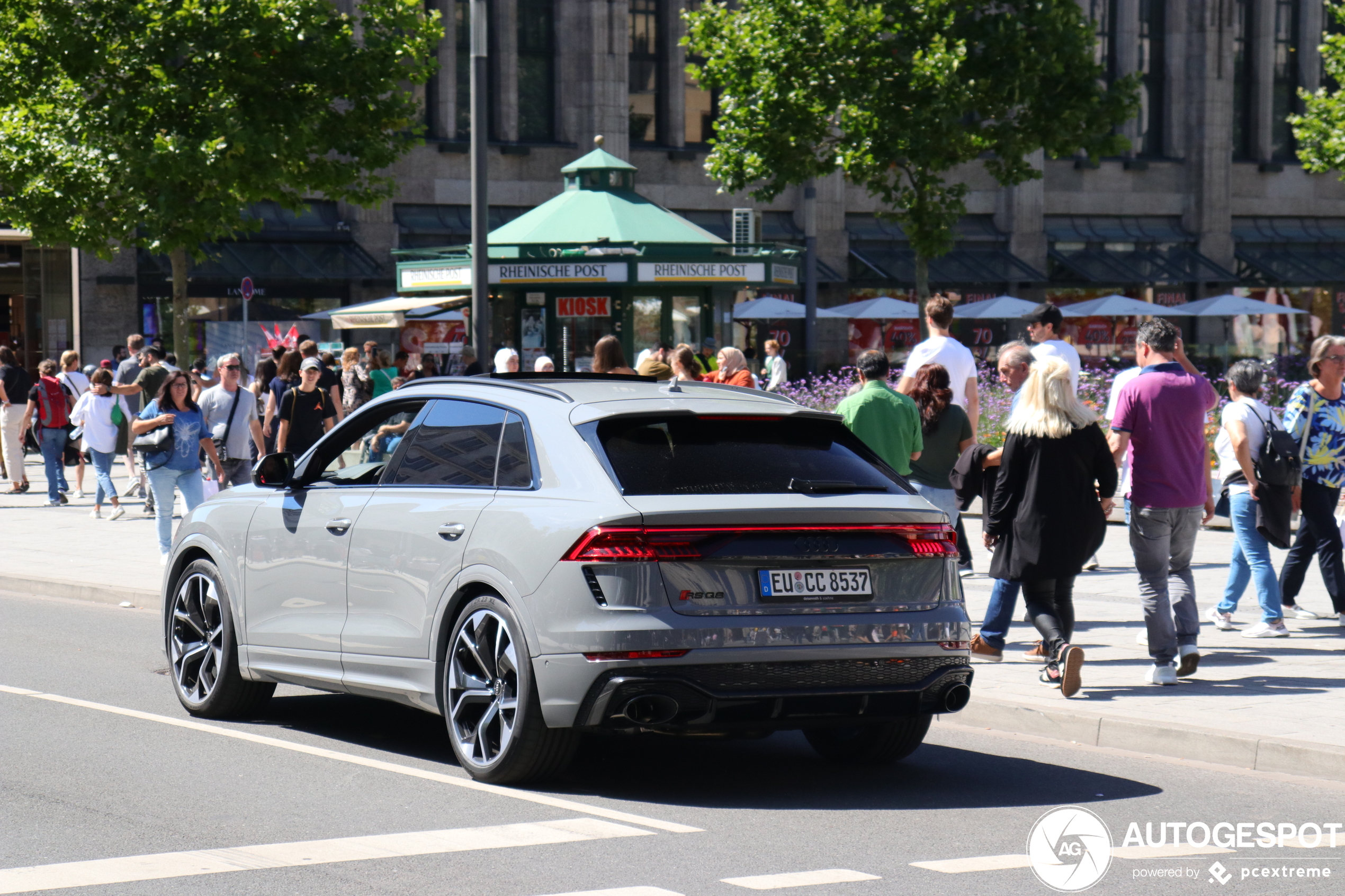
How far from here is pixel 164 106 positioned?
Result: 22656 mm

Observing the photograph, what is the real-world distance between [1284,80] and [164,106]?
37512 millimetres

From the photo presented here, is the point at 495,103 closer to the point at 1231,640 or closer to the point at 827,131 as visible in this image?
the point at 827,131

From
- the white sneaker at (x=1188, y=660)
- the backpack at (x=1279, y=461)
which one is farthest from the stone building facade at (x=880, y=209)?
the white sneaker at (x=1188, y=660)

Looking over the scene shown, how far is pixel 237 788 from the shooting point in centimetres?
672

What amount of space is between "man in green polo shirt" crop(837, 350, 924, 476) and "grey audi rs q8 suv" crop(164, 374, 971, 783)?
311 centimetres

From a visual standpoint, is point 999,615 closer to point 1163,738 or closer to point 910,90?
point 1163,738

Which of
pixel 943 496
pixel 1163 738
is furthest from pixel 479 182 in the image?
pixel 1163 738

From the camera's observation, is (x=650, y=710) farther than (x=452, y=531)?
No

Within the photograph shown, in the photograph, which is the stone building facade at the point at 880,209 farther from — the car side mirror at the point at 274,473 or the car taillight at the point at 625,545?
the car taillight at the point at 625,545

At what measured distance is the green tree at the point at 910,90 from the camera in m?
27.6

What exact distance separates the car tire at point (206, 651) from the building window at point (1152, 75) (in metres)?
43.9

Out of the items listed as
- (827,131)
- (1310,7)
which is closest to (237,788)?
(827,131)

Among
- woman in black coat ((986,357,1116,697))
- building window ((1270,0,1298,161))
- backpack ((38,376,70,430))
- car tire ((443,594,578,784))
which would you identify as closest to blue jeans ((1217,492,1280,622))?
woman in black coat ((986,357,1116,697))

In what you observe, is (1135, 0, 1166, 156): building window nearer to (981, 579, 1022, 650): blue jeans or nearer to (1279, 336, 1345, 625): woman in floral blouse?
(1279, 336, 1345, 625): woman in floral blouse
